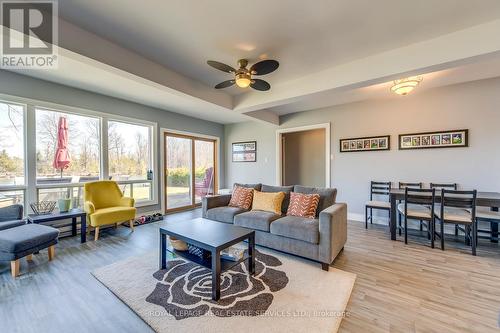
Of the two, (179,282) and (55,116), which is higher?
(55,116)

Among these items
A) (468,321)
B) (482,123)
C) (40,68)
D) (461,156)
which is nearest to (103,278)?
(40,68)

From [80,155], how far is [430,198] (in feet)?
19.5

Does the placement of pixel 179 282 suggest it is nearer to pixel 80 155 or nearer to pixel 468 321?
pixel 468 321

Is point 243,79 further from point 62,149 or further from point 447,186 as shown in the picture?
point 447,186

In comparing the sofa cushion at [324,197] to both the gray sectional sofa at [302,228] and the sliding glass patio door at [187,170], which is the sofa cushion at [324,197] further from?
the sliding glass patio door at [187,170]

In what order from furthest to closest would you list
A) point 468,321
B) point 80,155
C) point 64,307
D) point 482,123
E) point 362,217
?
1. point 362,217
2. point 80,155
3. point 482,123
4. point 64,307
5. point 468,321

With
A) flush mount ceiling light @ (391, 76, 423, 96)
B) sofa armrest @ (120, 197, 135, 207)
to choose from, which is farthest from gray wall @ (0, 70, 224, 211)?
flush mount ceiling light @ (391, 76, 423, 96)

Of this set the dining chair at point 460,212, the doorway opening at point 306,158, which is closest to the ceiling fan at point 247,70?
the dining chair at point 460,212

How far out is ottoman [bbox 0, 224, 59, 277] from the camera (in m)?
2.27

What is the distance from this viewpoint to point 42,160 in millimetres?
3568

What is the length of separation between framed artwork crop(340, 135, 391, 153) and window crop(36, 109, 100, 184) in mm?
5202

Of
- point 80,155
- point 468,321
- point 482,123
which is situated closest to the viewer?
point 468,321

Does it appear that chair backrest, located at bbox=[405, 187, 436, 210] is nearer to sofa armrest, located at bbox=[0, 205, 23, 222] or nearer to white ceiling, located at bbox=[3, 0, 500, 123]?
white ceiling, located at bbox=[3, 0, 500, 123]

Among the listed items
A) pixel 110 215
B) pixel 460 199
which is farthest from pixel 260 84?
pixel 110 215
